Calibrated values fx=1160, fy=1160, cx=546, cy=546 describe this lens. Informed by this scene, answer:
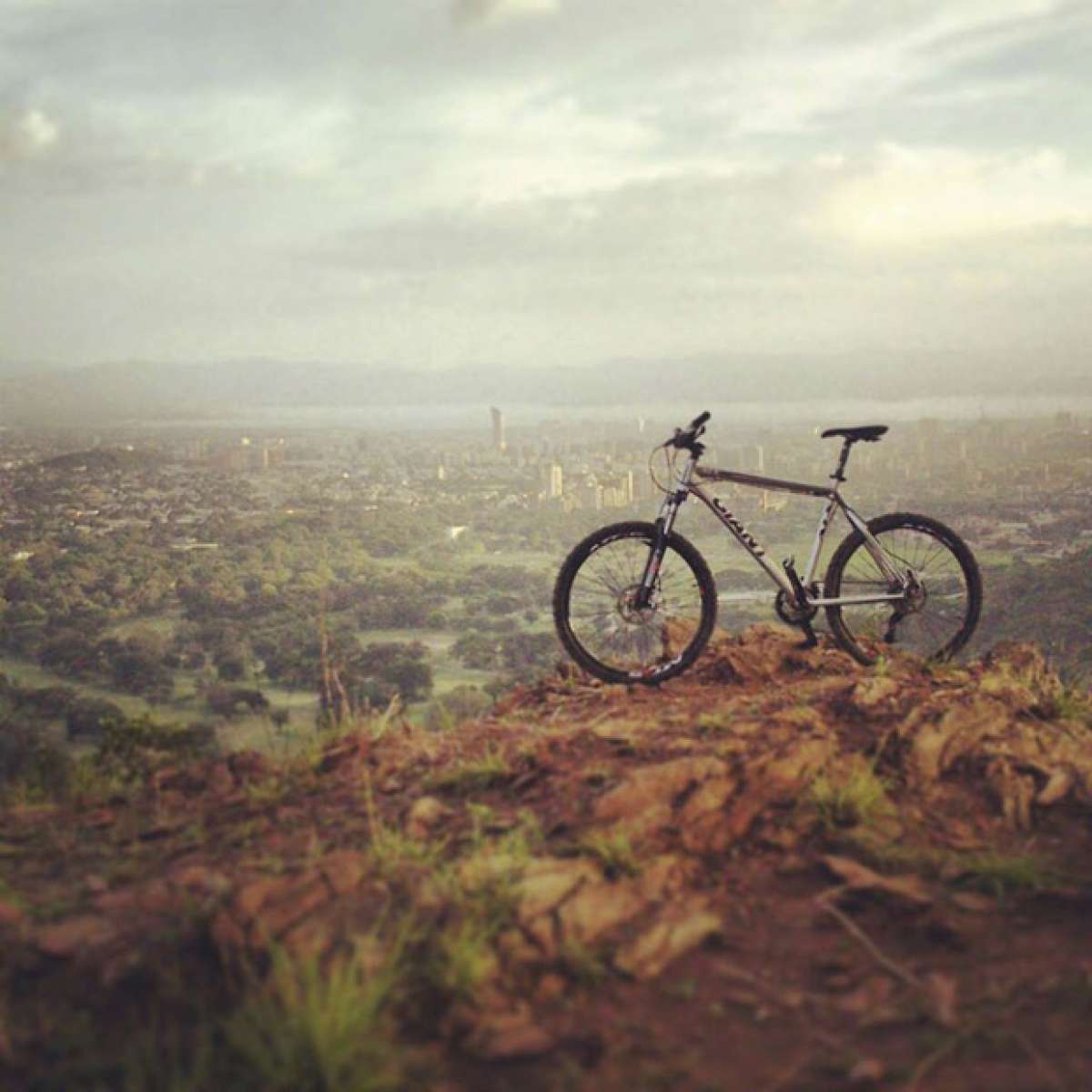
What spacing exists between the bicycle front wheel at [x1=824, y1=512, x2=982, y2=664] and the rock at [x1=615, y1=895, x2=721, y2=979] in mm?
4275

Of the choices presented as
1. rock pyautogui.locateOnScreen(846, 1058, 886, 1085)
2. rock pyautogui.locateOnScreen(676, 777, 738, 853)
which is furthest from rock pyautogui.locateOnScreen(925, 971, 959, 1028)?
rock pyautogui.locateOnScreen(676, 777, 738, 853)

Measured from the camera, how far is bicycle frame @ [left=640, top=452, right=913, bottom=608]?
798 centimetres

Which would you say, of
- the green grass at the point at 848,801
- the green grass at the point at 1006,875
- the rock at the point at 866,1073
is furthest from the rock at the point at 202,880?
the green grass at the point at 1006,875

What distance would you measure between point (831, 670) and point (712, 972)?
456cm

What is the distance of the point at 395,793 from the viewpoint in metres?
6.14

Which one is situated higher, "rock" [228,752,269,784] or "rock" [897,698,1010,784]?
"rock" [897,698,1010,784]

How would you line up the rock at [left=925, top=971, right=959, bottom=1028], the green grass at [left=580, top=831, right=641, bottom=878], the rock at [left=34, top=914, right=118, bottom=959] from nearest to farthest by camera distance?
the rock at [left=925, top=971, right=959, bottom=1028], the rock at [left=34, top=914, right=118, bottom=959], the green grass at [left=580, top=831, right=641, bottom=878]

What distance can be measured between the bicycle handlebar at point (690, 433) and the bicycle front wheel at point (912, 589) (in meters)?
1.50

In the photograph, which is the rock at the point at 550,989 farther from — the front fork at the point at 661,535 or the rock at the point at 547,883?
the front fork at the point at 661,535

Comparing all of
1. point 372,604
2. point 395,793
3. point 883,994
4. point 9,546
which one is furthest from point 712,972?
point 9,546

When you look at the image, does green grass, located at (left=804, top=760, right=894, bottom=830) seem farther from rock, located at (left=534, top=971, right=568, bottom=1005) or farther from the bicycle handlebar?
the bicycle handlebar

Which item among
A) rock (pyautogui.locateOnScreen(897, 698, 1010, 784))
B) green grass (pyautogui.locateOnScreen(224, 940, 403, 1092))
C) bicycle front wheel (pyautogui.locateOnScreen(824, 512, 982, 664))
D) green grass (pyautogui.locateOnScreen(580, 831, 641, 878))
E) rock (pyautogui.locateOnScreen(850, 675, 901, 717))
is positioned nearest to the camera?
green grass (pyautogui.locateOnScreen(224, 940, 403, 1092))

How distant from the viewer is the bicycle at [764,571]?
7996 mm

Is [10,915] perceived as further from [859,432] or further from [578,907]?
[859,432]
